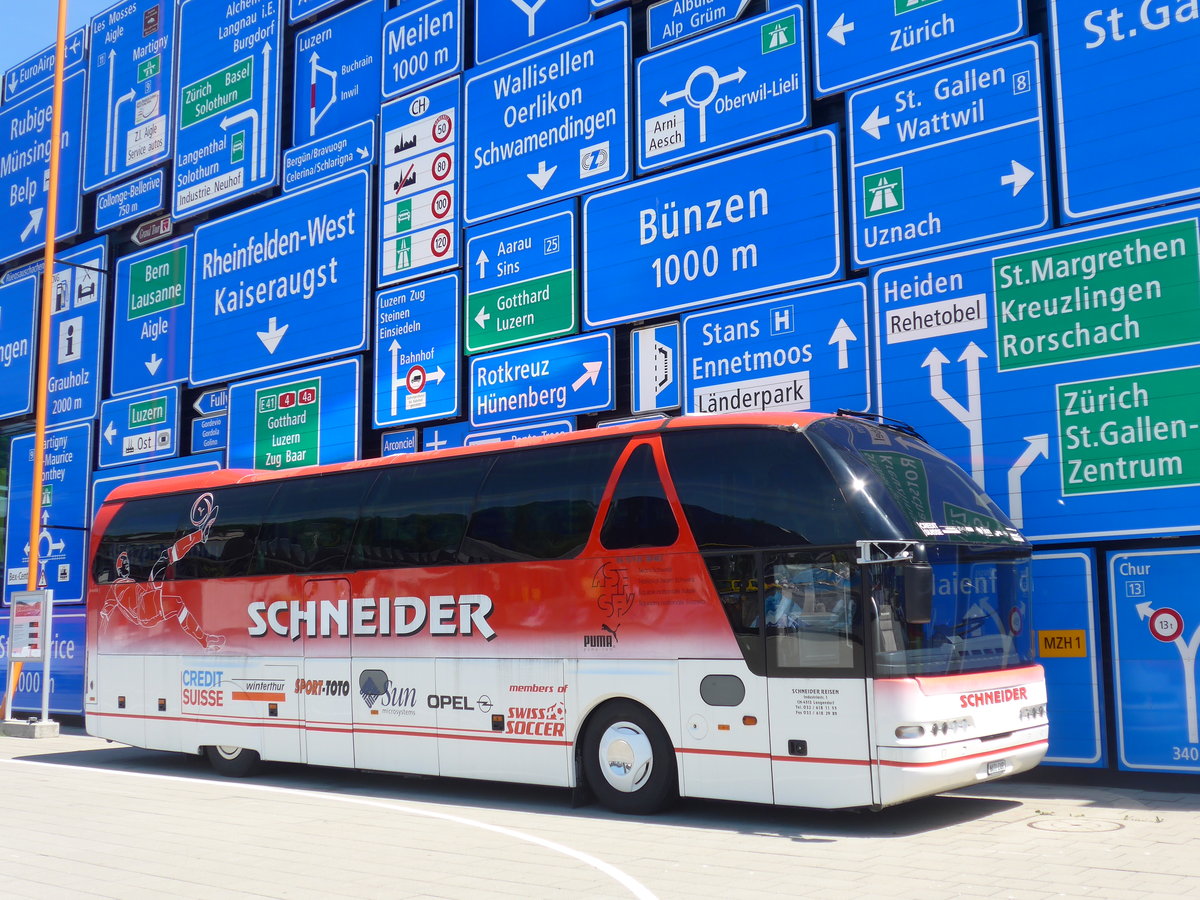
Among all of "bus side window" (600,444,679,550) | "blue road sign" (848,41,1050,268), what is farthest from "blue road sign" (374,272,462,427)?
"bus side window" (600,444,679,550)

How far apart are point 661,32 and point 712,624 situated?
27.7 ft

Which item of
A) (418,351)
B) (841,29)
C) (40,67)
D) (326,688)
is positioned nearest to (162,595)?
(326,688)

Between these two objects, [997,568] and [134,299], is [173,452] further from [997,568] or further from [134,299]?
[997,568]

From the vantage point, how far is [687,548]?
392 inches

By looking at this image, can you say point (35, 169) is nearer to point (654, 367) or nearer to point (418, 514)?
point (654, 367)

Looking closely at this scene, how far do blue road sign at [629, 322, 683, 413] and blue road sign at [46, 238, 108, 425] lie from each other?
12371 mm

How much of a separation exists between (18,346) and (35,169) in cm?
364

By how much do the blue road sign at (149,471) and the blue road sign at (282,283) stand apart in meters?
1.36

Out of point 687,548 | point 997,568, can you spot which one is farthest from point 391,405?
point 997,568

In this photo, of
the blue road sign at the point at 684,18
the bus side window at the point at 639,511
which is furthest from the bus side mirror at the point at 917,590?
the blue road sign at the point at 684,18

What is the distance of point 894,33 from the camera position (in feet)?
42.3

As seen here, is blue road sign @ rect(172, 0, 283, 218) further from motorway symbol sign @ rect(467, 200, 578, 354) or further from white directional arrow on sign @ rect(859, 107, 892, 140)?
white directional arrow on sign @ rect(859, 107, 892, 140)

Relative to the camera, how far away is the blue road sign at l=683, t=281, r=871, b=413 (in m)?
12.8

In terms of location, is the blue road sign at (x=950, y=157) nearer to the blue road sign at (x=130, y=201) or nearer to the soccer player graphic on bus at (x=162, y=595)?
the soccer player graphic on bus at (x=162, y=595)
